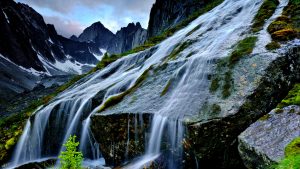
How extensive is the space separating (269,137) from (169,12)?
61524 mm

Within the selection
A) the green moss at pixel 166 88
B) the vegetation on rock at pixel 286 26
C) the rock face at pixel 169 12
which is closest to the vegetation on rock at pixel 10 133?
the green moss at pixel 166 88

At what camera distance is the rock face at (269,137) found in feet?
22.3

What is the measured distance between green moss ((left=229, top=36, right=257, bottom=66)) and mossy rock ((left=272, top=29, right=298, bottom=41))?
2.76 ft

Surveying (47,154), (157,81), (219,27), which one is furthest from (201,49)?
(47,154)

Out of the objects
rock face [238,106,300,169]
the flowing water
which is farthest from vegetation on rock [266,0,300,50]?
rock face [238,106,300,169]

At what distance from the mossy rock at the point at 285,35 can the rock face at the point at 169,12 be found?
113 feet

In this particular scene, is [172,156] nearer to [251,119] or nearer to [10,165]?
[251,119]

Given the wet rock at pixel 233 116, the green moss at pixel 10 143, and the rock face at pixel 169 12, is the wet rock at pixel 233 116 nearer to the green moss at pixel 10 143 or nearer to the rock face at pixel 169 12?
the green moss at pixel 10 143

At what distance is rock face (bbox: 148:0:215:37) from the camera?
4967 cm

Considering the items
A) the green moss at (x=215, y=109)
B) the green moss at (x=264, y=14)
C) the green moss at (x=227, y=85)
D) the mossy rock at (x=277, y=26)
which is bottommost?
the green moss at (x=215, y=109)

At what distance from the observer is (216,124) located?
342 inches

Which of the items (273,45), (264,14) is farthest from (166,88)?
(264,14)

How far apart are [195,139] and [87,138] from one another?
6390 mm

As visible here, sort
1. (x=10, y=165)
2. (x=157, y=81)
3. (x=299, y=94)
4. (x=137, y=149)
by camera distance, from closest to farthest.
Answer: (x=299, y=94), (x=137, y=149), (x=157, y=81), (x=10, y=165)
